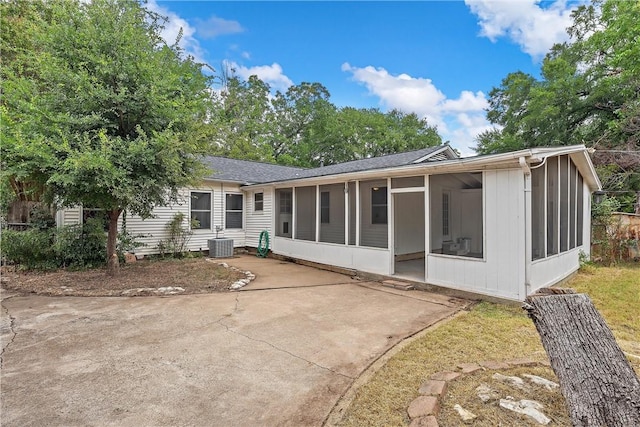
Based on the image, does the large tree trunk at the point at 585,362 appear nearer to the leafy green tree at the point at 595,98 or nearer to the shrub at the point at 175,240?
the shrub at the point at 175,240

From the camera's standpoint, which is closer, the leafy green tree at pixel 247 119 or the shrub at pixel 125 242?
the shrub at pixel 125 242

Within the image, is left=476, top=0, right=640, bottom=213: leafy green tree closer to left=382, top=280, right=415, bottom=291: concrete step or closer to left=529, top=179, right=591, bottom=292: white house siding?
left=529, top=179, right=591, bottom=292: white house siding

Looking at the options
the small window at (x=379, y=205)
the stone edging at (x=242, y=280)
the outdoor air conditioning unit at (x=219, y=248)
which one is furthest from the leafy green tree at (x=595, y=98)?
the outdoor air conditioning unit at (x=219, y=248)

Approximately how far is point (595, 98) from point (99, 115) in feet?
62.2

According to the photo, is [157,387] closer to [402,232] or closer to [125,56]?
[125,56]

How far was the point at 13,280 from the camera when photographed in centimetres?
674

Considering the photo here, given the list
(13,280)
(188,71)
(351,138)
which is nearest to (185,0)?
(188,71)

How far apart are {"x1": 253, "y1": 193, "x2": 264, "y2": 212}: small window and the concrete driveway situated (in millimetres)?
5691

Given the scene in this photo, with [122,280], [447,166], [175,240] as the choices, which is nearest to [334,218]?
[447,166]

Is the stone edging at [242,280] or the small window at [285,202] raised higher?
the small window at [285,202]

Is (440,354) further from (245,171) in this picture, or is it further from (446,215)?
(245,171)

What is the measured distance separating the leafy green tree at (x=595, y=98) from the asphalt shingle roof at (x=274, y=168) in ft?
26.5

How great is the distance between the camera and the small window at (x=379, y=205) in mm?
7534

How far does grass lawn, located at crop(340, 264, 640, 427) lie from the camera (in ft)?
7.95
